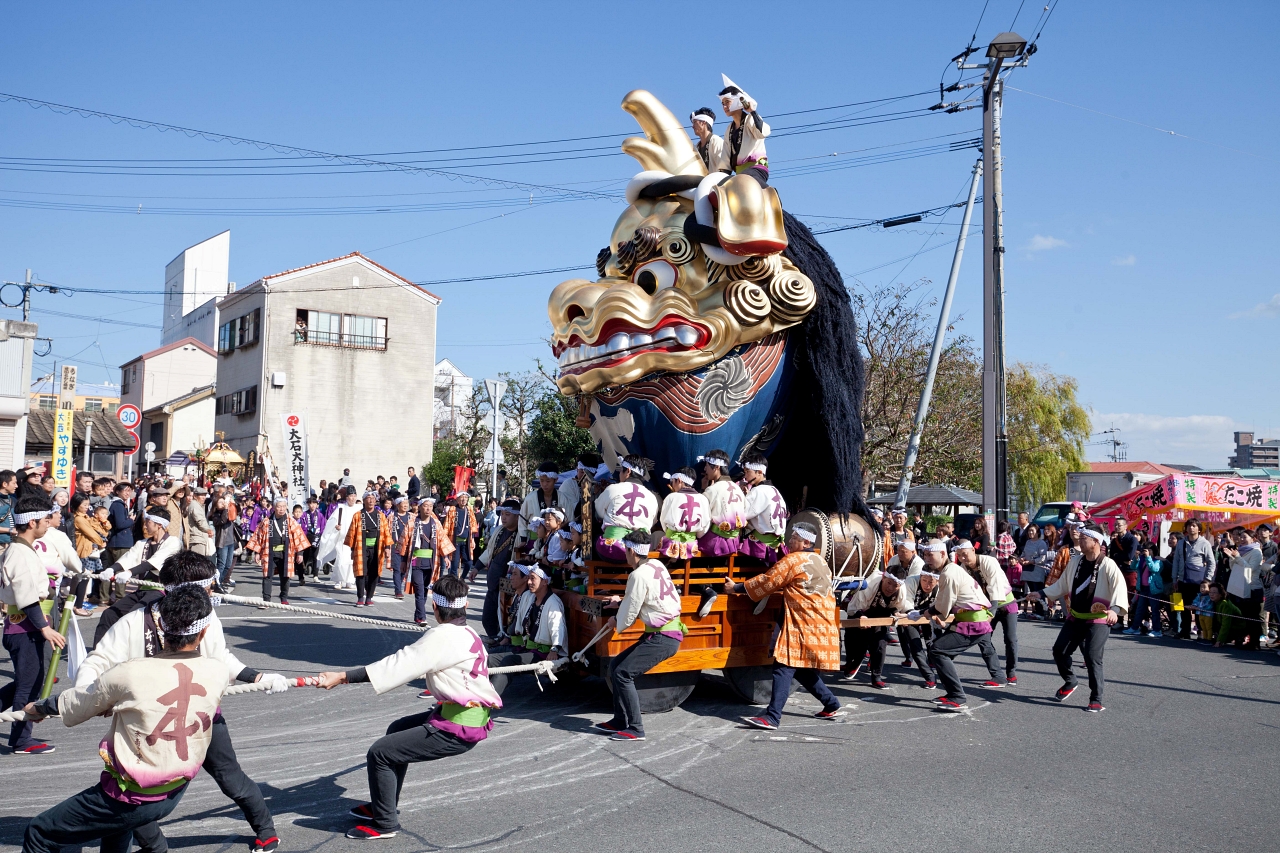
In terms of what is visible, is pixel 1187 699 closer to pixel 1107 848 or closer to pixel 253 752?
pixel 1107 848

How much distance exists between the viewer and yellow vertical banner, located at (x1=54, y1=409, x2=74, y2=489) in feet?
69.8

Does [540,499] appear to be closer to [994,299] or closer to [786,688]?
[786,688]

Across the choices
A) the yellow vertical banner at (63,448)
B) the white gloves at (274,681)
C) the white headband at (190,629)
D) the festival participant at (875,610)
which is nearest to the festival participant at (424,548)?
the festival participant at (875,610)

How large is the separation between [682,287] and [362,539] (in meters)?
7.62

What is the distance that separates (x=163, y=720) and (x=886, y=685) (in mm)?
7123

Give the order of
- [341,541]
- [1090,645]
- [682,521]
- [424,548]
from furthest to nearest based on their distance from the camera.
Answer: [341,541] → [424,548] → [1090,645] → [682,521]

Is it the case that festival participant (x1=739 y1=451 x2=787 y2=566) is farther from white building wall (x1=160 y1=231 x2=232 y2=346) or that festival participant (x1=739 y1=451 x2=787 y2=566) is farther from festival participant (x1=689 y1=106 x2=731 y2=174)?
white building wall (x1=160 y1=231 x2=232 y2=346)

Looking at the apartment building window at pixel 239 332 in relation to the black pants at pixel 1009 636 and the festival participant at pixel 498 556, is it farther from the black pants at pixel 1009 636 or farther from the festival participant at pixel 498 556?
the black pants at pixel 1009 636

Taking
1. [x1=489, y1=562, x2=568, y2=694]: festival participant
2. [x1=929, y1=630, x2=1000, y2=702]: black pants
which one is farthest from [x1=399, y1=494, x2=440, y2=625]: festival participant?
[x1=929, y1=630, x2=1000, y2=702]: black pants

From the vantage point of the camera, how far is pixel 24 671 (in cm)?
616

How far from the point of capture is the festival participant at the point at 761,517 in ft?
25.2

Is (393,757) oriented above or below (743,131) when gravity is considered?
below

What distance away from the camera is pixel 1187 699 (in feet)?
28.8

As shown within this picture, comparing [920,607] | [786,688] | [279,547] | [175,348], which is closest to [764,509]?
[786,688]
